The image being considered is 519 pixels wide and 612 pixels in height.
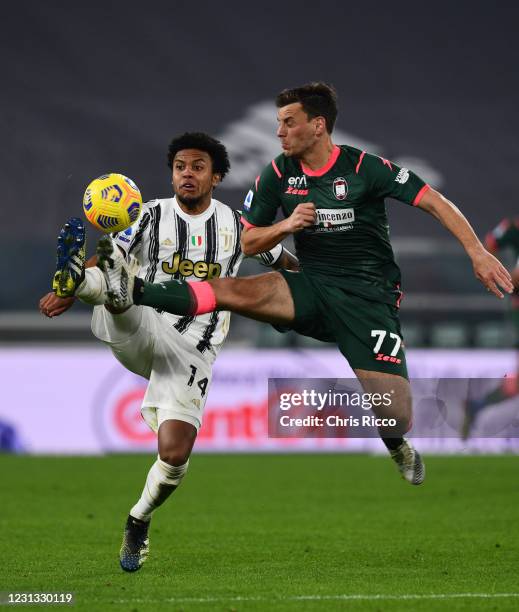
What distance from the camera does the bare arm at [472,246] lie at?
593 cm

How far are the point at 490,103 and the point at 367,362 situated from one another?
49.7 ft

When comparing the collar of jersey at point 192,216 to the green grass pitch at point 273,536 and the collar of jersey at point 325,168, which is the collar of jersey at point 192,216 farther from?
the green grass pitch at point 273,536

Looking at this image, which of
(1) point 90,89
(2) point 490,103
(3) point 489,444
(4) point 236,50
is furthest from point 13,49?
(3) point 489,444

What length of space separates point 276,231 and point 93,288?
101cm

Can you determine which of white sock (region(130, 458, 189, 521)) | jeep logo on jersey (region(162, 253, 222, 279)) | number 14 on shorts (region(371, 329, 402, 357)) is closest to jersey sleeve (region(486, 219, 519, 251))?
jeep logo on jersey (region(162, 253, 222, 279))

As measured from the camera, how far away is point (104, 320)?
6.79m

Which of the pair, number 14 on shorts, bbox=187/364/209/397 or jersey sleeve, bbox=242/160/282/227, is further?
number 14 on shorts, bbox=187/364/209/397

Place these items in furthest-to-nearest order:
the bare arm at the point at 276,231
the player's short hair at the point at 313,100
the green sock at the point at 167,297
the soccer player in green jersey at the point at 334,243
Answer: the player's short hair at the point at 313,100 < the soccer player in green jersey at the point at 334,243 < the green sock at the point at 167,297 < the bare arm at the point at 276,231

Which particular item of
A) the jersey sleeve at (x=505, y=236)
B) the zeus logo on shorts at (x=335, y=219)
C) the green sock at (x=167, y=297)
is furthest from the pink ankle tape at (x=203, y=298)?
the jersey sleeve at (x=505, y=236)

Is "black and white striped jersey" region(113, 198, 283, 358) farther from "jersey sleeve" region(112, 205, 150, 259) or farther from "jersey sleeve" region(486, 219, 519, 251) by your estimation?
"jersey sleeve" region(486, 219, 519, 251)

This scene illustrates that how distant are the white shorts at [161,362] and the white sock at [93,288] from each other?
544mm

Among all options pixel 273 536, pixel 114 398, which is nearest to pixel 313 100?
pixel 273 536

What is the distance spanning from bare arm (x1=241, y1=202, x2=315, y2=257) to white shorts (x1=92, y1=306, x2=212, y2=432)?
2.33 feet

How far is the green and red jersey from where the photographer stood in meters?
6.53
